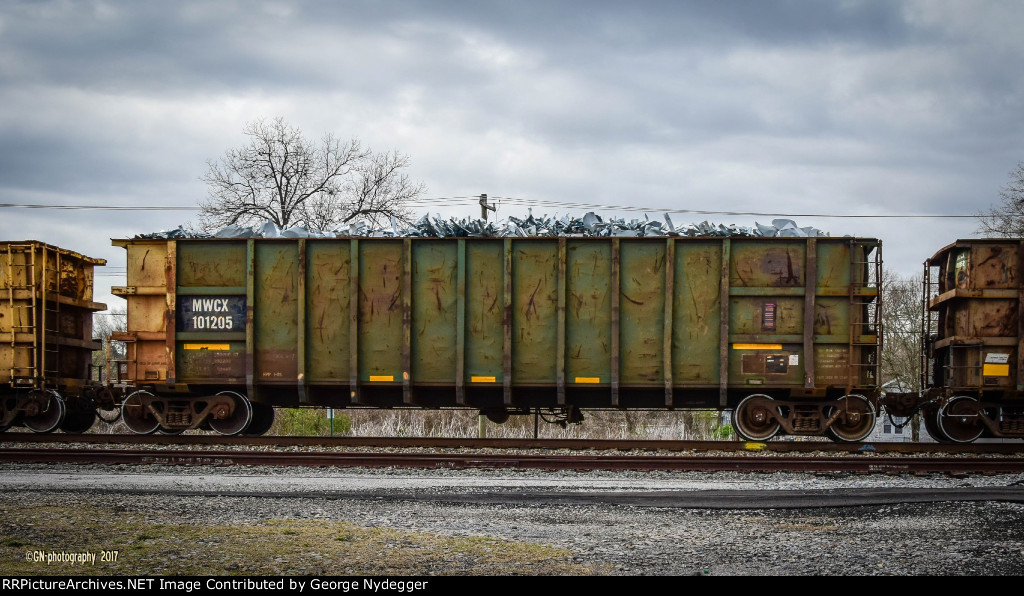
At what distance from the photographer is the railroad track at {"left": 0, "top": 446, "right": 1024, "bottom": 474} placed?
1041 cm

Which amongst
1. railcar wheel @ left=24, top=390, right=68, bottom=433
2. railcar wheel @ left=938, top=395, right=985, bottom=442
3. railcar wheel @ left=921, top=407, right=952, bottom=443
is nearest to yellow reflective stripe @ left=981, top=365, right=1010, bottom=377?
railcar wheel @ left=938, top=395, right=985, bottom=442

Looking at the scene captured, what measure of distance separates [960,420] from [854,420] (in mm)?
1743

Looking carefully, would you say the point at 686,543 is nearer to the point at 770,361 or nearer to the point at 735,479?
the point at 735,479

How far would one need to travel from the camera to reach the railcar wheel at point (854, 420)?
1234cm

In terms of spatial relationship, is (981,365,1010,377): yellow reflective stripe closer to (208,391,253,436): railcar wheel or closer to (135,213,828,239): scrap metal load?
(135,213,828,239): scrap metal load

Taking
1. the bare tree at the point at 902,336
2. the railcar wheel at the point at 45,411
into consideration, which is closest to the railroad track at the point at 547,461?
the railcar wheel at the point at 45,411

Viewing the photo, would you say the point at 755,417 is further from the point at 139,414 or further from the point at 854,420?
the point at 139,414

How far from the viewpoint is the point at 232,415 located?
13.4 metres

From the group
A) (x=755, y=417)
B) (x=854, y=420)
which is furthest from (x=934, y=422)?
(x=755, y=417)

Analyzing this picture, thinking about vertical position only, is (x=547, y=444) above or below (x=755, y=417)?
below

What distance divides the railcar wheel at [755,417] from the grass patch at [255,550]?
722 centimetres

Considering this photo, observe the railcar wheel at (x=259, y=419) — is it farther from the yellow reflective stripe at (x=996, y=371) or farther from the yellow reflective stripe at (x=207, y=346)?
the yellow reflective stripe at (x=996, y=371)

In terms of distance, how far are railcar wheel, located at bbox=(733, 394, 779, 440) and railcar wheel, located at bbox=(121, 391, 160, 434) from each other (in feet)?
31.2
